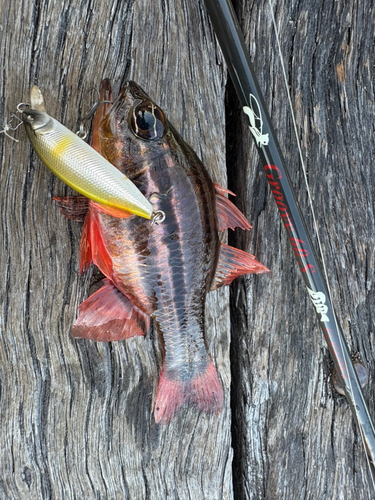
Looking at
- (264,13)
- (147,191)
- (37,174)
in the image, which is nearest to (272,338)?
(147,191)

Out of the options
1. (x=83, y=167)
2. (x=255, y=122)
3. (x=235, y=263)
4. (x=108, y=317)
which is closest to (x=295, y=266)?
(x=235, y=263)

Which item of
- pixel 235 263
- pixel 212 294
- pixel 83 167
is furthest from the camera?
pixel 212 294

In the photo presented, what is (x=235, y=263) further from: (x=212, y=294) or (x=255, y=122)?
(x=255, y=122)

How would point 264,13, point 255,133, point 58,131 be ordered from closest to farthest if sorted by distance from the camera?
point 58,131
point 255,133
point 264,13

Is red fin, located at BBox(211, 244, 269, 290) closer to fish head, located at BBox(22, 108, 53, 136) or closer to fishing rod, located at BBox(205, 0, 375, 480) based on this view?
fishing rod, located at BBox(205, 0, 375, 480)

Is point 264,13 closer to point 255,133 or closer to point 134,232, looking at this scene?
point 255,133

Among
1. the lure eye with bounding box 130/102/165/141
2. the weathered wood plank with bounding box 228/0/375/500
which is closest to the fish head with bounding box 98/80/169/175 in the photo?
the lure eye with bounding box 130/102/165/141
